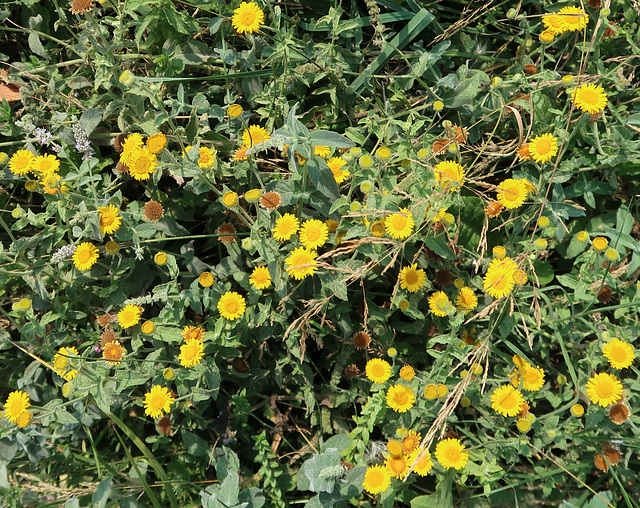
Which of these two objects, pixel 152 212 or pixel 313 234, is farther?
pixel 152 212

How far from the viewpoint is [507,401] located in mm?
2543

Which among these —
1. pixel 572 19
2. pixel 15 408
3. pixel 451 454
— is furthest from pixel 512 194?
pixel 15 408

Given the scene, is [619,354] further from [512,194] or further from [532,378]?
[512,194]

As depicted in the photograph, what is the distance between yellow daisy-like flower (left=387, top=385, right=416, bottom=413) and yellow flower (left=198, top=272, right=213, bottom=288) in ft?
3.61

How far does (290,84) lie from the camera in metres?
2.96

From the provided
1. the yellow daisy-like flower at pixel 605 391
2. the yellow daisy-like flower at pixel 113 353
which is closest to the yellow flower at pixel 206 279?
the yellow daisy-like flower at pixel 113 353

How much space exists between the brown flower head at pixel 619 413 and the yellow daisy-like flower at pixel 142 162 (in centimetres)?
260

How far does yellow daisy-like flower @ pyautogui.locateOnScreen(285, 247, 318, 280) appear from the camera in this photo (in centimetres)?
239

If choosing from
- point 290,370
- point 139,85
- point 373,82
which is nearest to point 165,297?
point 290,370

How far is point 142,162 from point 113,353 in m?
1.00

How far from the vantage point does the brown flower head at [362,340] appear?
107 inches

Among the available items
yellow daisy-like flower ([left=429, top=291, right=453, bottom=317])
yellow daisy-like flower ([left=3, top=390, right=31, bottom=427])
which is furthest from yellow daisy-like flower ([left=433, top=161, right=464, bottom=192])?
yellow daisy-like flower ([left=3, top=390, right=31, bottom=427])

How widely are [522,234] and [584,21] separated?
1.17 meters

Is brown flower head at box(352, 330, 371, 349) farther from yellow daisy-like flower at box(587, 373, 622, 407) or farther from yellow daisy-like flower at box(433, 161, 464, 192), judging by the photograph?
yellow daisy-like flower at box(587, 373, 622, 407)
